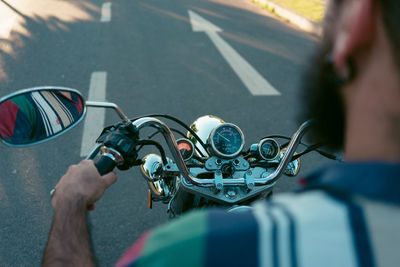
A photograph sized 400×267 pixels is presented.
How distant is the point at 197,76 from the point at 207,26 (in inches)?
134

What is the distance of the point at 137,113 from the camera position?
4531mm

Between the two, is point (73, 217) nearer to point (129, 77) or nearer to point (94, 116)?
point (94, 116)

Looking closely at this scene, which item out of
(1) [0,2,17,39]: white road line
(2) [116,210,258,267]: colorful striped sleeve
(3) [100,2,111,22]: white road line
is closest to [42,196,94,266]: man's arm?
(2) [116,210,258,267]: colorful striped sleeve

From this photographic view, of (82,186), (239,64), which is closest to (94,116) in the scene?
(239,64)

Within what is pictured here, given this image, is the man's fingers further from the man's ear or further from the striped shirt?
the man's ear

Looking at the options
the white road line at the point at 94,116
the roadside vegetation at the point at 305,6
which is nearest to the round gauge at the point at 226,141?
the white road line at the point at 94,116

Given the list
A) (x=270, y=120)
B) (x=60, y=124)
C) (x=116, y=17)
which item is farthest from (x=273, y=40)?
(x=60, y=124)

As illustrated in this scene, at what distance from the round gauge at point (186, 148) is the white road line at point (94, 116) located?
2.24m

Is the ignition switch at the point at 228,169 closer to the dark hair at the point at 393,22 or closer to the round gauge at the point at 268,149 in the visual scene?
the round gauge at the point at 268,149

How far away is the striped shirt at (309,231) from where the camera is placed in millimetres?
506

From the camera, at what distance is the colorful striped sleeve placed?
0.55 meters

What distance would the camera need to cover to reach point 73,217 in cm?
108

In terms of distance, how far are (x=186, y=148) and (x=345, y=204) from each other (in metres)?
1.28

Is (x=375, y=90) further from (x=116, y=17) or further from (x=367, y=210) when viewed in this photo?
(x=116, y=17)
